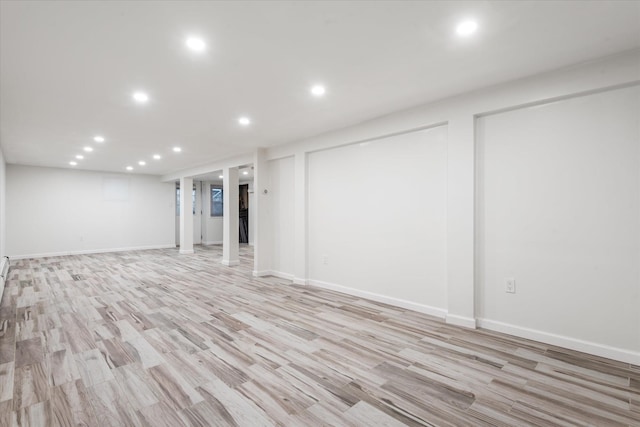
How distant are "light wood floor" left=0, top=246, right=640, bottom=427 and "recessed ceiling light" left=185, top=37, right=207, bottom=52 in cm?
238

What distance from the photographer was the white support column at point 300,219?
4879 mm

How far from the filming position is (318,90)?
295cm

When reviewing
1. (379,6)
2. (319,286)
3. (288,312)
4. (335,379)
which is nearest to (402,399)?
(335,379)

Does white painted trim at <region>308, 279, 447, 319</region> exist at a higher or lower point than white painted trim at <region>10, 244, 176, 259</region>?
lower

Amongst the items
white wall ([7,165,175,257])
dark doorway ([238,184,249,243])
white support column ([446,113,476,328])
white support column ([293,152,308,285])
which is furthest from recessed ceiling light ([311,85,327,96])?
dark doorway ([238,184,249,243])

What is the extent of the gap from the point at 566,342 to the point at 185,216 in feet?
28.6

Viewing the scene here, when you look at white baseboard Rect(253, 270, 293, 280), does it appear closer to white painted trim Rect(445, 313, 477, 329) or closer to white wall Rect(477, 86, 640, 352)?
white painted trim Rect(445, 313, 477, 329)

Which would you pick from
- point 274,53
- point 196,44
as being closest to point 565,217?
point 274,53

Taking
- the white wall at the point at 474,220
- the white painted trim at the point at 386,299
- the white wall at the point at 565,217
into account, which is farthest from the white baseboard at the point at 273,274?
the white wall at the point at 565,217

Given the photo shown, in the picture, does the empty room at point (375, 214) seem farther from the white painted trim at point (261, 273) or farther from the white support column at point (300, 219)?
the white painted trim at point (261, 273)

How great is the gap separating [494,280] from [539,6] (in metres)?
2.26

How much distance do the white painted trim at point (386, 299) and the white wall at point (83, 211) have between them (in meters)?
7.16

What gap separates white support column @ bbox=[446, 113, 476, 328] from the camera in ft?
9.80

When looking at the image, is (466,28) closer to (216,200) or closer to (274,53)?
(274,53)
